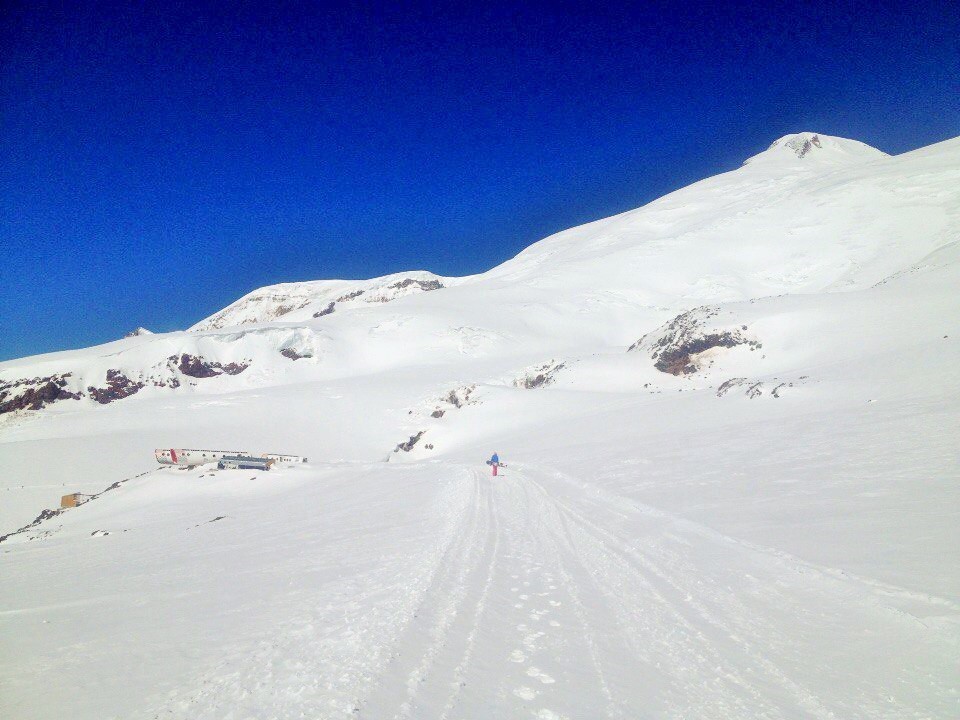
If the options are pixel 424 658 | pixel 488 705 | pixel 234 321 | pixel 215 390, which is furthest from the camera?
pixel 234 321

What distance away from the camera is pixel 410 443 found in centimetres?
3036

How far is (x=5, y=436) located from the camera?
34781mm

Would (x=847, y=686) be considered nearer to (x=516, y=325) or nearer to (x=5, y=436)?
(x=5, y=436)

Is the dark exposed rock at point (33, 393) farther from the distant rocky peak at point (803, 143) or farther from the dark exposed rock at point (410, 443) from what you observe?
the distant rocky peak at point (803, 143)

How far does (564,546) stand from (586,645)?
10.8ft

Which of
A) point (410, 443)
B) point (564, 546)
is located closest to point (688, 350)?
point (410, 443)

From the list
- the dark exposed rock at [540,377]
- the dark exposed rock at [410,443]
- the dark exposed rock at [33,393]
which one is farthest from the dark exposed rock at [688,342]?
the dark exposed rock at [33,393]

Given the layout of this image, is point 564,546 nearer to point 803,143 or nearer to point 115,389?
point 115,389

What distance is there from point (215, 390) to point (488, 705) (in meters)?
52.5

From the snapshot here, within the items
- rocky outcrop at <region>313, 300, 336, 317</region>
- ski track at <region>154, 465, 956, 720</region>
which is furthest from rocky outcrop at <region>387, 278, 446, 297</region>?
ski track at <region>154, 465, 956, 720</region>

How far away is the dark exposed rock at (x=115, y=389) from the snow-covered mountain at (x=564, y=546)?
44.7 feet

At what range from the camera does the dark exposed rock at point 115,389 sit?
45.7 m

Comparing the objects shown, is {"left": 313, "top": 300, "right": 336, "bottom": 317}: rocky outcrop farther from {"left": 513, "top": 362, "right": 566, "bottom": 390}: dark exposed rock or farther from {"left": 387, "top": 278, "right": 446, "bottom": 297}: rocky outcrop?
{"left": 513, "top": 362, "right": 566, "bottom": 390}: dark exposed rock

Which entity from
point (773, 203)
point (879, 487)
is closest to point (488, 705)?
point (879, 487)
